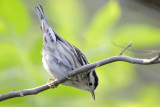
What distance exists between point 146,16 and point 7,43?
1.59 m

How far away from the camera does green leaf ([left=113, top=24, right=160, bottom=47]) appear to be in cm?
187

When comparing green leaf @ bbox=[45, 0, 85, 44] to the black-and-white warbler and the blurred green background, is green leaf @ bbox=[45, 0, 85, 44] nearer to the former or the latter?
the blurred green background

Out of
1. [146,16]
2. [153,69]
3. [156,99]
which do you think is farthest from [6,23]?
[153,69]

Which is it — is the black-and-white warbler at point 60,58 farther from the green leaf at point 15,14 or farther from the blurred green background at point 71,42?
the green leaf at point 15,14

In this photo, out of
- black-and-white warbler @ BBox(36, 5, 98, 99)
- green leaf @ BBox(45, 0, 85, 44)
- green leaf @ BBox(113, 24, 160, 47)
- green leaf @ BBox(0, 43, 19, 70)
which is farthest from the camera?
black-and-white warbler @ BBox(36, 5, 98, 99)

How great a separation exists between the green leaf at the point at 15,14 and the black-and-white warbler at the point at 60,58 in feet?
1.33

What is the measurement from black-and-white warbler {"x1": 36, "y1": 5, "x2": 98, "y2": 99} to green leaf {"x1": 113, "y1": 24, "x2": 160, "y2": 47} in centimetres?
36

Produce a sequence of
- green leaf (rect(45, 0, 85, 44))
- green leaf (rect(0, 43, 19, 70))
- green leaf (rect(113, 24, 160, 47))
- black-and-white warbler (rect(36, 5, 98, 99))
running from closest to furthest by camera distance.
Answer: green leaf (rect(0, 43, 19, 70)) → green leaf (rect(113, 24, 160, 47)) → green leaf (rect(45, 0, 85, 44)) → black-and-white warbler (rect(36, 5, 98, 99))

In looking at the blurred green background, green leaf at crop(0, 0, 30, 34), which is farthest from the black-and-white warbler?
green leaf at crop(0, 0, 30, 34)

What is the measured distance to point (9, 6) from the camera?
6.05 feet

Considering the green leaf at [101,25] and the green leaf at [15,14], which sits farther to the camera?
the green leaf at [101,25]

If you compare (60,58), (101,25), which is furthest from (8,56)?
(60,58)

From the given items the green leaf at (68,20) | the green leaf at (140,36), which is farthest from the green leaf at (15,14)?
the green leaf at (140,36)

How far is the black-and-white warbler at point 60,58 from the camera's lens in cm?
227
